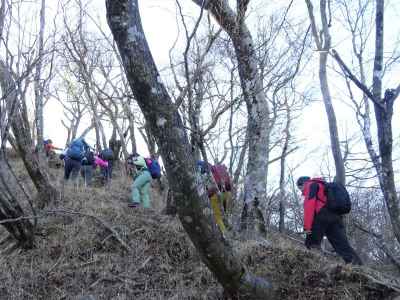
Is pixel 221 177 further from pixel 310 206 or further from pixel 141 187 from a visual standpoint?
pixel 141 187

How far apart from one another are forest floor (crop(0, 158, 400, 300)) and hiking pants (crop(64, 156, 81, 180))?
3568mm

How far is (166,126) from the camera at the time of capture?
366 centimetres

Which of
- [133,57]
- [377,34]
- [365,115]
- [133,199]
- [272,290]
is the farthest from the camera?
[365,115]

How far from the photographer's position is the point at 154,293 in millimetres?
5242

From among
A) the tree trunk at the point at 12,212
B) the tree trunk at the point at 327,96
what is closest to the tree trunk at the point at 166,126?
the tree trunk at the point at 12,212

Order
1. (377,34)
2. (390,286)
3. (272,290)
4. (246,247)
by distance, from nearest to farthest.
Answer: (272,290)
(390,286)
(246,247)
(377,34)

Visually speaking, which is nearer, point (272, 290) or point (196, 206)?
point (196, 206)

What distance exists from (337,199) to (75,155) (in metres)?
6.53

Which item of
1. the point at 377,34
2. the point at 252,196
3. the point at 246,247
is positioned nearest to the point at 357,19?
the point at 377,34

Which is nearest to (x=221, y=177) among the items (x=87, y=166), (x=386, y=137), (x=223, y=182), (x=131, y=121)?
(x=223, y=182)

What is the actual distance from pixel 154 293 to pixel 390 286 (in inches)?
108

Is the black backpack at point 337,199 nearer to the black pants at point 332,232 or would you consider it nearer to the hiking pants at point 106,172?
the black pants at point 332,232

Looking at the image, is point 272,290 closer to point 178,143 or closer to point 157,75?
point 178,143

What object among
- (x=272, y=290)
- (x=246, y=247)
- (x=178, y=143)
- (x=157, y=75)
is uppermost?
(x=157, y=75)
